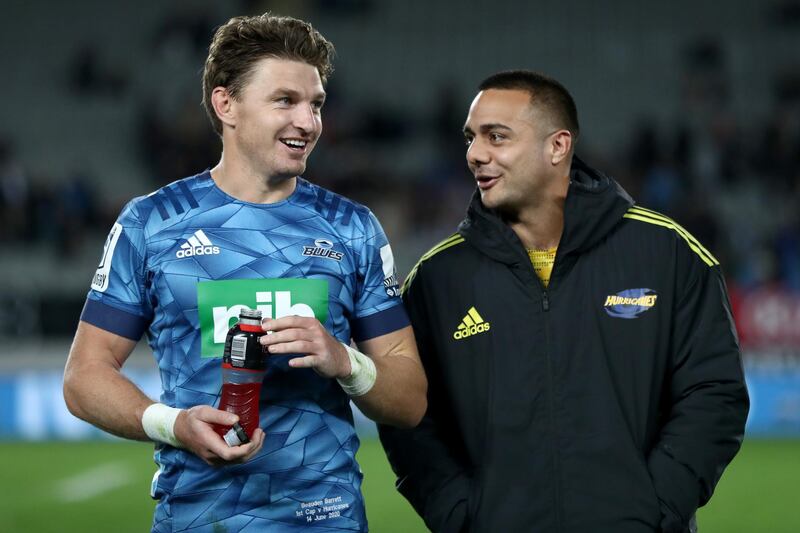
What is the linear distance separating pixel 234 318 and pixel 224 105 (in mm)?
652

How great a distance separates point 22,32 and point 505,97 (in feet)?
56.7

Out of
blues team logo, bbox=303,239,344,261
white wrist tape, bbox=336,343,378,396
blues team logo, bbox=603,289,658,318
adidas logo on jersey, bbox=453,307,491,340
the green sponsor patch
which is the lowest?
white wrist tape, bbox=336,343,378,396

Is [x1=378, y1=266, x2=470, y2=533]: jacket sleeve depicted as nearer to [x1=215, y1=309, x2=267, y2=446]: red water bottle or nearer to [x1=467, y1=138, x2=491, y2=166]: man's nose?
[x1=467, y1=138, x2=491, y2=166]: man's nose

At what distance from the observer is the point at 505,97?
423cm

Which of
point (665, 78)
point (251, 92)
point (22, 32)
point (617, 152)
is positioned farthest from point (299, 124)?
point (22, 32)

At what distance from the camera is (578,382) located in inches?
153

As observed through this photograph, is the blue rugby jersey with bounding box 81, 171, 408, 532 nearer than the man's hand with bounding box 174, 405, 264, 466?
No

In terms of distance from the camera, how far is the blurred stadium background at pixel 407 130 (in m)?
13.6

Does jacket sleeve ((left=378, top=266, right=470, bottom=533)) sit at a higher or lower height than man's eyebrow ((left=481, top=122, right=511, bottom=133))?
lower

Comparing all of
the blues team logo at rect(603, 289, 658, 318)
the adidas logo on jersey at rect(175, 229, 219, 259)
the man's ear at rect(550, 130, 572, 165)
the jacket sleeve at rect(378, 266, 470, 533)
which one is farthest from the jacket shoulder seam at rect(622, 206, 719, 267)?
the adidas logo on jersey at rect(175, 229, 219, 259)

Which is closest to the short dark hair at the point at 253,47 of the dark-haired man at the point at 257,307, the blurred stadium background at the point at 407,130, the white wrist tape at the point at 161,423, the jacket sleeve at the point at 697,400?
the dark-haired man at the point at 257,307

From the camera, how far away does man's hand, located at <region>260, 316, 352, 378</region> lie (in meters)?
2.99

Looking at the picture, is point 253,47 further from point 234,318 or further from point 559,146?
point 559,146

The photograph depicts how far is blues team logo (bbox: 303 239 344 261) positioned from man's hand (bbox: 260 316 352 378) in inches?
12.1
